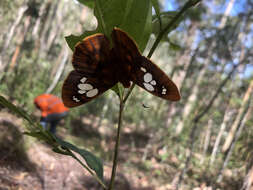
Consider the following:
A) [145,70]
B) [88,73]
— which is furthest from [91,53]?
[145,70]

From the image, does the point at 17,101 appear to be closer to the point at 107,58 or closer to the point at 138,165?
the point at 138,165

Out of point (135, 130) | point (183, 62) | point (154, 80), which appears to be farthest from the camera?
point (135, 130)

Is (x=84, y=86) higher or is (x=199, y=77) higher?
(x=84, y=86)

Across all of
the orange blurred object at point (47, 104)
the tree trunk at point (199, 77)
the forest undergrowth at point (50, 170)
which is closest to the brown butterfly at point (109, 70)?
the forest undergrowth at point (50, 170)

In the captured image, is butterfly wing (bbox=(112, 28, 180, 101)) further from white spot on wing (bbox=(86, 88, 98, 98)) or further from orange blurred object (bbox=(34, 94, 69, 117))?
orange blurred object (bbox=(34, 94, 69, 117))

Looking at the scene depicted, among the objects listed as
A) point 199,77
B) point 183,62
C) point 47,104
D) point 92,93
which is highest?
point 183,62

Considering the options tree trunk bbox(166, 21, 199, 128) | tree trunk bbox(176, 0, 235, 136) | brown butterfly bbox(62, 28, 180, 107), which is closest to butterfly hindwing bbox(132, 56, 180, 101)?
brown butterfly bbox(62, 28, 180, 107)

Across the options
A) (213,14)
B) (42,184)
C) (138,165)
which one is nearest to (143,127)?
(138,165)

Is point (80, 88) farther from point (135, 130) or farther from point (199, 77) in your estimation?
point (199, 77)
